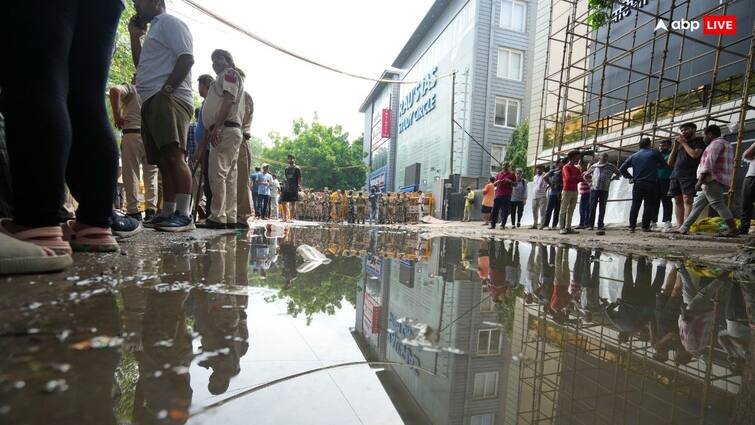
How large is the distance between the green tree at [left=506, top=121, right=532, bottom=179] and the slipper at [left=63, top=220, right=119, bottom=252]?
16.8 meters

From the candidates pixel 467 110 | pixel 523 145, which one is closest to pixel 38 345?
pixel 523 145

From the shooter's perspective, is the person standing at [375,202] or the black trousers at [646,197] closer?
the black trousers at [646,197]

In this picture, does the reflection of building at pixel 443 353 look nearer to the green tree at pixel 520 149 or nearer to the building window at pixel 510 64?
the green tree at pixel 520 149

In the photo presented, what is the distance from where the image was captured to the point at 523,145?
56.7ft

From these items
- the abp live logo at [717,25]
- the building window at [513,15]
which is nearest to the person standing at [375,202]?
the building window at [513,15]

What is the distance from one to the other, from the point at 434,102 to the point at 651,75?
14.5 meters

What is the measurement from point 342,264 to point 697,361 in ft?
5.59

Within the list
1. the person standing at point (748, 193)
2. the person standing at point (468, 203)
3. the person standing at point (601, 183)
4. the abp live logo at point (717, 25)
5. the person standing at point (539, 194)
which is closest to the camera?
the person standing at point (748, 193)

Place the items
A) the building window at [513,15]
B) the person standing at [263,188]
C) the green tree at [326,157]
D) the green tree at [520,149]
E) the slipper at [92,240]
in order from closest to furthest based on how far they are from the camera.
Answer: the slipper at [92,240], the person standing at [263,188], the green tree at [520,149], the building window at [513,15], the green tree at [326,157]

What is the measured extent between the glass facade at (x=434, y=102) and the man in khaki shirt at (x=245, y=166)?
53.5 ft

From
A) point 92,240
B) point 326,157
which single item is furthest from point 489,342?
point 326,157

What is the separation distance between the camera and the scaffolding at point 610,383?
68 cm

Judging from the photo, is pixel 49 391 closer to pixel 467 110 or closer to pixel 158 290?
pixel 158 290

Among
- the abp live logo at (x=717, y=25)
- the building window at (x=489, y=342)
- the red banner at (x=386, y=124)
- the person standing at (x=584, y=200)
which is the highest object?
the red banner at (x=386, y=124)
